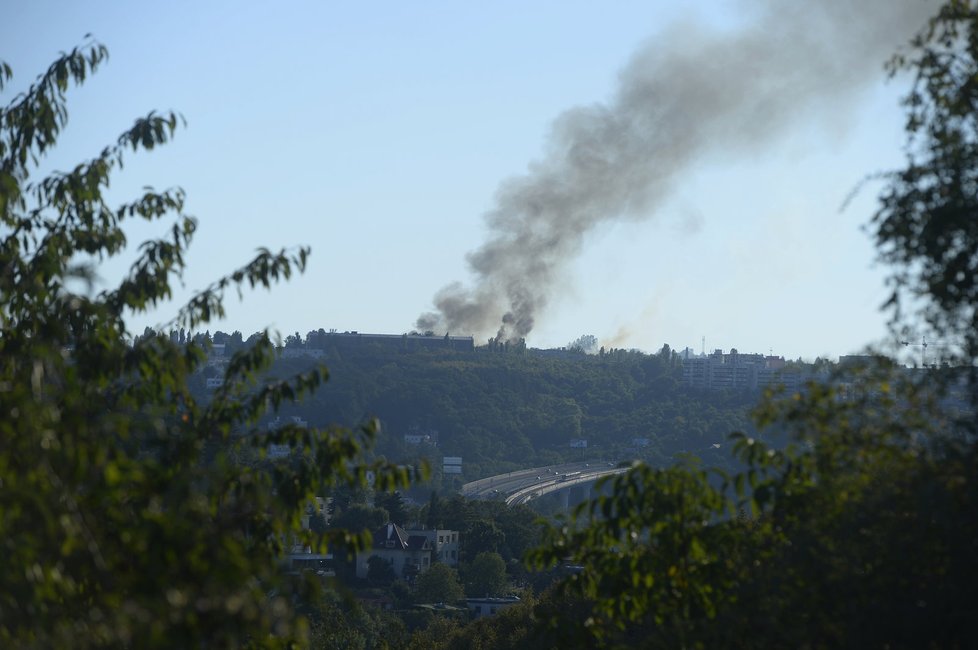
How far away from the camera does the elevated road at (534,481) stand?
11381 cm

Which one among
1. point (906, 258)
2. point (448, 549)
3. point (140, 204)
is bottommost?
point (448, 549)

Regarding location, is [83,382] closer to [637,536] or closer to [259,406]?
[259,406]

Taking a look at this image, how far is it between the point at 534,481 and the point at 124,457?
120 meters

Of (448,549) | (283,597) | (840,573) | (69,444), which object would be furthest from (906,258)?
(448,549)

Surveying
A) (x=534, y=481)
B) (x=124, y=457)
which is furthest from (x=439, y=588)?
(x=534, y=481)

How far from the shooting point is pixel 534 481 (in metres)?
126

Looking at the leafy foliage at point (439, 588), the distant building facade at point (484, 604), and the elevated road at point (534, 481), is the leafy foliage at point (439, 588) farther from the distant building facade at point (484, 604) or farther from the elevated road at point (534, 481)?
the elevated road at point (534, 481)

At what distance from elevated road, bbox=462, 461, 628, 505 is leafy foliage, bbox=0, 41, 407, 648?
314ft

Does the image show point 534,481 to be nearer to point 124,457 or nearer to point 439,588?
point 439,588

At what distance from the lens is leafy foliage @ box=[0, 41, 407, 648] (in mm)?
5785

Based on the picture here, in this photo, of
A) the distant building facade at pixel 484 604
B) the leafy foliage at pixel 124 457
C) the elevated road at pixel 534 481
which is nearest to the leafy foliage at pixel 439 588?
the distant building facade at pixel 484 604

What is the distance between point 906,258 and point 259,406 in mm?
4627

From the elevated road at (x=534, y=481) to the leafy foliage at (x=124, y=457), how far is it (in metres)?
95.7

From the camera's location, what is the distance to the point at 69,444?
6.24 m
